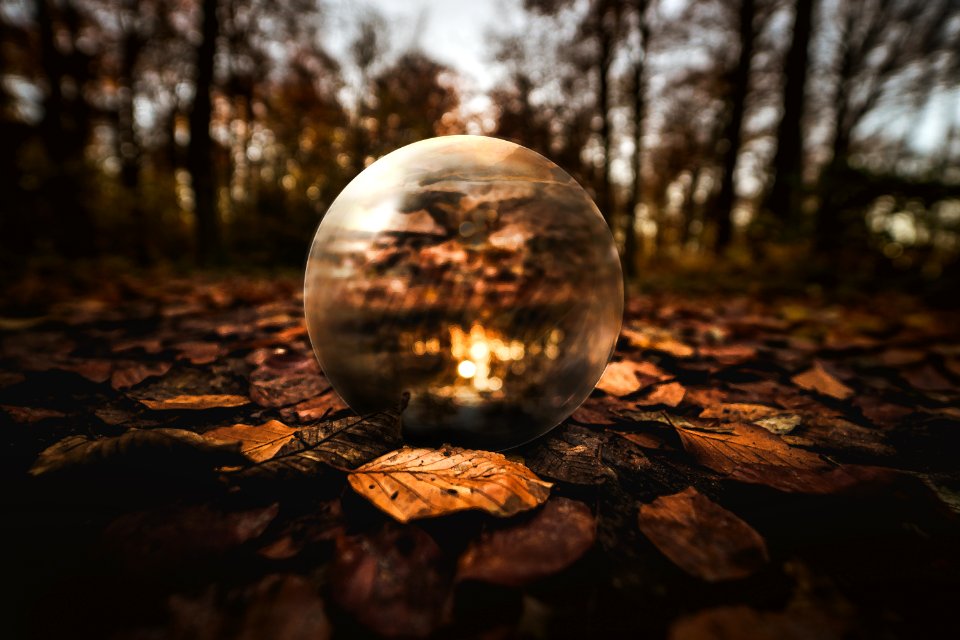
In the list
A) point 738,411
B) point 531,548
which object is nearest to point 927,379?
point 738,411

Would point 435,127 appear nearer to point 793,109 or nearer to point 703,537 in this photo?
point 793,109

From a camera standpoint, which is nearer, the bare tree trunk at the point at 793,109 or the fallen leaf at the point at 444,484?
the fallen leaf at the point at 444,484

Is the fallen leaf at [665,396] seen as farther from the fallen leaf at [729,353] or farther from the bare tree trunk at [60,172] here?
the bare tree trunk at [60,172]

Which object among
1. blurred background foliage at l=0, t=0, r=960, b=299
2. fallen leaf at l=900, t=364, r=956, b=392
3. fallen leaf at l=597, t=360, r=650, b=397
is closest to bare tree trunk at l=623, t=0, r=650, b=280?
blurred background foliage at l=0, t=0, r=960, b=299

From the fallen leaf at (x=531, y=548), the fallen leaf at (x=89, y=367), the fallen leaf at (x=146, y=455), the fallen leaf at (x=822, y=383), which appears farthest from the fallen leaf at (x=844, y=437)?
the fallen leaf at (x=89, y=367)

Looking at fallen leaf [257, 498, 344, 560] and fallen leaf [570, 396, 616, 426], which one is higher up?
fallen leaf [570, 396, 616, 426]

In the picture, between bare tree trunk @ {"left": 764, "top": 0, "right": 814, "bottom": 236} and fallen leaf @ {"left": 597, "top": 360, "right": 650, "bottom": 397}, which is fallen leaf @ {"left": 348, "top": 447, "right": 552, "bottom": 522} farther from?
bare tree trunk @ {"left": 764, "top": 0, "right": 814, "bottom": 236}

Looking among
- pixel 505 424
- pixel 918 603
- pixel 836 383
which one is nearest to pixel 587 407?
pixel 505 424
